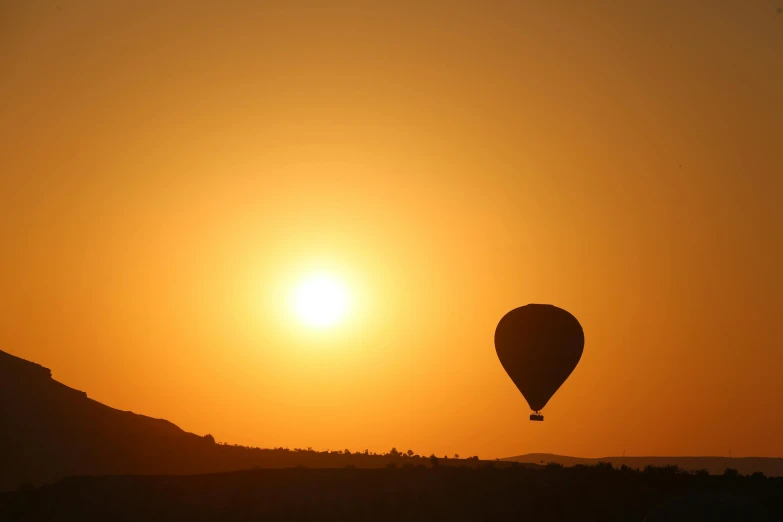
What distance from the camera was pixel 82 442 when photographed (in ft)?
479

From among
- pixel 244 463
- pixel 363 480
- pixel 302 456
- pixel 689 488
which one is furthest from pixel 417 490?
pixel 244 463

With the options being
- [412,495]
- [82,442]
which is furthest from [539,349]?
[82,442]

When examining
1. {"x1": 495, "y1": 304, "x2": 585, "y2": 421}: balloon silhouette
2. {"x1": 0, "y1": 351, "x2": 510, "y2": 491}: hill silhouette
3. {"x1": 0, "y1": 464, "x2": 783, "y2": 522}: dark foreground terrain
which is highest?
{"x1": 0, "y1": 351, "x2": 510, "y2": 491}: hill silhouette

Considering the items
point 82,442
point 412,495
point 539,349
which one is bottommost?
point 412,495

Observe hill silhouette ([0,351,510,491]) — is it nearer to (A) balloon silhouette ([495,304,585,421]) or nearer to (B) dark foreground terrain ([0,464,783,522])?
(A) balloon silhouette ([495,304,585,421])

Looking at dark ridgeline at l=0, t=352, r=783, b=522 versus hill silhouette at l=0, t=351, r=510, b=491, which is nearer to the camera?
dark ridgeline at l=0, t=352, r=783, b=522

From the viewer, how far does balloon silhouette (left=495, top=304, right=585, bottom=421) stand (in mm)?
92875

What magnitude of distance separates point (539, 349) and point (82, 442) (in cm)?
7077

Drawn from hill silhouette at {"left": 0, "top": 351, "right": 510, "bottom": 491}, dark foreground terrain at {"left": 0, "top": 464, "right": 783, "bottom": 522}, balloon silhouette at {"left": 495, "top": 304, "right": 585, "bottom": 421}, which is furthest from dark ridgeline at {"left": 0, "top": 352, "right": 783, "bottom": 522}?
hill silhouette at {"left": 0, "top": 351, "right": 510, "bottom": 491}

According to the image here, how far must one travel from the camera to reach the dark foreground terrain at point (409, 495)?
69.9 meters

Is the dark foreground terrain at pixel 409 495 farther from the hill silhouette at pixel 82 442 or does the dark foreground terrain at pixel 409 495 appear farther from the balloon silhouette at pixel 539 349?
the hill silhouette at pixel 82 442

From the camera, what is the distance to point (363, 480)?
7406cm

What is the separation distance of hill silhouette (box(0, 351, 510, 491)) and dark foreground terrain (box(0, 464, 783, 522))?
1666 inches

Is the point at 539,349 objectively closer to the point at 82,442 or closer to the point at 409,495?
the point at 409,495
